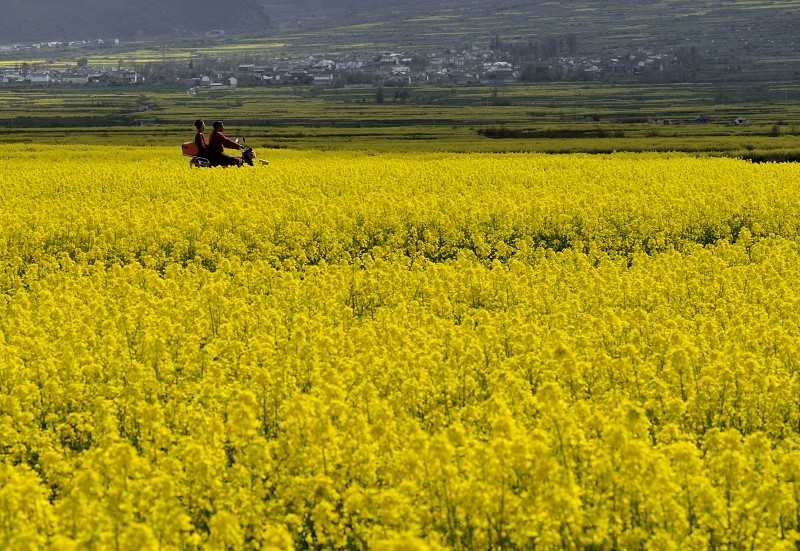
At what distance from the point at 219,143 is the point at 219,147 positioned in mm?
Answer: 170

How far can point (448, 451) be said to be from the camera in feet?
20.5

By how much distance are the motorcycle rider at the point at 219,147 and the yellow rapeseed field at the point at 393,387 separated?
6.52 meters

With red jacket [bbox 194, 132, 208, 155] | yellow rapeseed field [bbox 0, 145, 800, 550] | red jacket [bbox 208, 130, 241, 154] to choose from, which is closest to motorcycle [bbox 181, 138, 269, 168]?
red jacket [bbox 194, 132, 208, 155]

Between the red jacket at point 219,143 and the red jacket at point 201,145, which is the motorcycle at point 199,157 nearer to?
the red jacket at point 201,145

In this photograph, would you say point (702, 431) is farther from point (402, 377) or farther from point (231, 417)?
point (231, 417)

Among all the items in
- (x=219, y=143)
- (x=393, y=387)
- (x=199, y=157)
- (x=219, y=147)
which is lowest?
(x=393, y=387)

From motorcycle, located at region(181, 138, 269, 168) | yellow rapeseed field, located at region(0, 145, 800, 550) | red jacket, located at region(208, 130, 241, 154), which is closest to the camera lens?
yellow rapeseed field, located at region(0, 145, 800, 550)

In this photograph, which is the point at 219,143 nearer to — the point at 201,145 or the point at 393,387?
the point at 201,145

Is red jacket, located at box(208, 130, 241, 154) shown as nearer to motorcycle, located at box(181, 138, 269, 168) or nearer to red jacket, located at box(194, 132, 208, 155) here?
red jacket, located at box(194, 132, 208, 155)

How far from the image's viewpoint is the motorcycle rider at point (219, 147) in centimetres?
2639

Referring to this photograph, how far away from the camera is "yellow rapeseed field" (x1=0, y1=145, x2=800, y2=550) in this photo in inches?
243

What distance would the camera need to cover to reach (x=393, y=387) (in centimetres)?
900

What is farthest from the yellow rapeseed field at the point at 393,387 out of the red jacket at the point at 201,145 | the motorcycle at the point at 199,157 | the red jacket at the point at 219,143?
the motorcycle at the point at 199,157

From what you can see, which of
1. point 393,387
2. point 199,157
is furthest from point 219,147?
point 393,387
